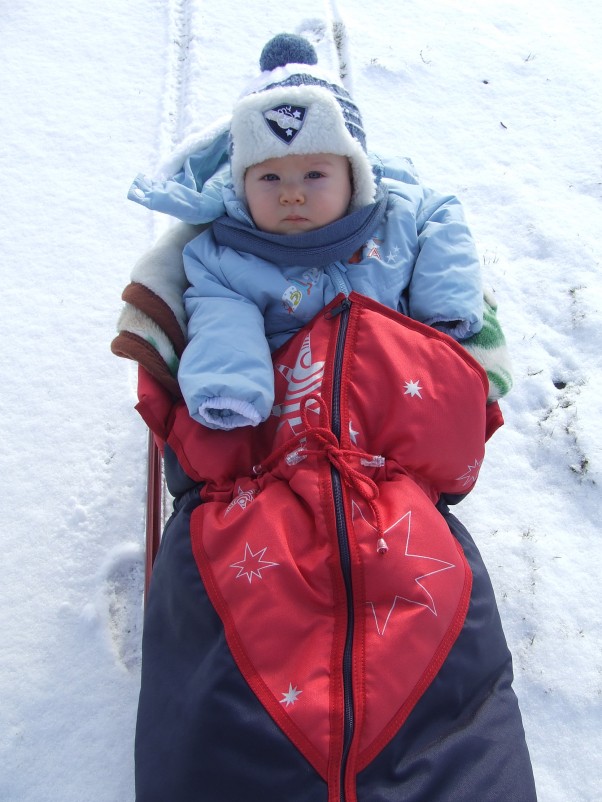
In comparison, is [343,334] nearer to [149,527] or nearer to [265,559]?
[265,559]

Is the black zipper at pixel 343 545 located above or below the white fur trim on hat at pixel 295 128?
below

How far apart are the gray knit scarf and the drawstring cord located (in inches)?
14.4

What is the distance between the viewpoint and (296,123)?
1454 millimetres

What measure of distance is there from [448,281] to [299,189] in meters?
0.40

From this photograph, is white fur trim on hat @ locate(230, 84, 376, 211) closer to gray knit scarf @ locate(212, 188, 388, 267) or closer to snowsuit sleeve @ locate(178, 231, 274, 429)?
gray knit scarf @ locate(212, 188, 388, 267)

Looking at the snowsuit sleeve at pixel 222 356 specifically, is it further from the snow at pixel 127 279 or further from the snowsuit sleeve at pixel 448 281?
the snow at pixel 127 279

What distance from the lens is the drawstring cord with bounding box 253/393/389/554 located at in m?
1.26

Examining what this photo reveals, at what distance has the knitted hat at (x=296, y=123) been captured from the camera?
1457 millimetres

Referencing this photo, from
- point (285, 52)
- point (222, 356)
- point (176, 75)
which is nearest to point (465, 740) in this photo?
point (222, 356)

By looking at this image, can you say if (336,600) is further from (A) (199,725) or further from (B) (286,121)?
(B) (286,121)

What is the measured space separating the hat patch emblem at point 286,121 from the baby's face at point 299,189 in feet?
0.18

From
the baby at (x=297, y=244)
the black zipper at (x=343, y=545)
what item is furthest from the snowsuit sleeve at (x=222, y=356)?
the black zipper at (x=343, y=545)

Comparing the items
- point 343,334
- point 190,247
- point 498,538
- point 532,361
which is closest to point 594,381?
point 532,361

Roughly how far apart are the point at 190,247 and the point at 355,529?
0.82m
